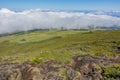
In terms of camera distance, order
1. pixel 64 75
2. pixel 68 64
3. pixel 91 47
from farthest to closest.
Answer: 1. pixel 91 47
2. pixel 68 64
3. pixel 64 75

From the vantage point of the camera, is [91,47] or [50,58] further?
[91,47]

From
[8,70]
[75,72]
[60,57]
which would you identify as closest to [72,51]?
[60,57]

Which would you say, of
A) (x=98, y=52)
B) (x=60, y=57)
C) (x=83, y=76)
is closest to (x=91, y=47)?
(x=98, y=52)

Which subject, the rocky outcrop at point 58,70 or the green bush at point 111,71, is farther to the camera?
the rocky outcrop at point 58,70

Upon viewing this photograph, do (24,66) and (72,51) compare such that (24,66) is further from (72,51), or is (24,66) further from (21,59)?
(72,51)

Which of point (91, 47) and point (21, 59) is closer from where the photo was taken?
point (21, 59)

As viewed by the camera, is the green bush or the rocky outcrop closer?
the green bush

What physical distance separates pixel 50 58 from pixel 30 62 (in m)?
4.95

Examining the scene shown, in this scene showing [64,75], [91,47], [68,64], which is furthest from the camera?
[91,47]

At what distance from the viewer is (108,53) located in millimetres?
61469

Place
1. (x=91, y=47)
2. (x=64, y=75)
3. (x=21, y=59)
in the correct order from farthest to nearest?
(x=91, y=47) → (x=21, y=59) → (x=64, y=75)

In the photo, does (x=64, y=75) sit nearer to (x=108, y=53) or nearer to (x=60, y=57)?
(x=60, y=57)

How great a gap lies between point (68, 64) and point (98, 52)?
9962mm

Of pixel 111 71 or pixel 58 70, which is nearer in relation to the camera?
pixel 111 71
